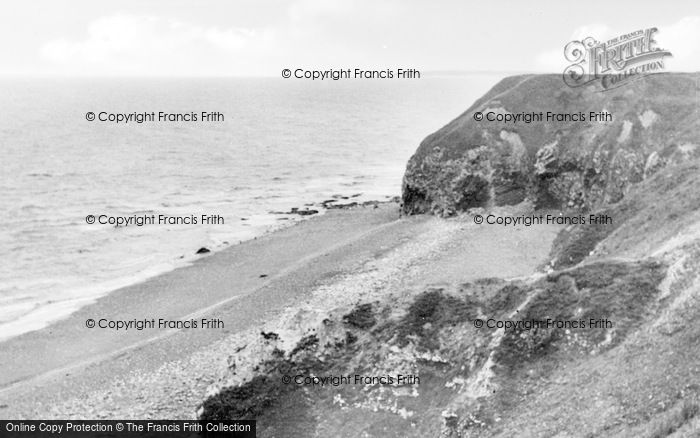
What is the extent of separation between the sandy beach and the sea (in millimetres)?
4304

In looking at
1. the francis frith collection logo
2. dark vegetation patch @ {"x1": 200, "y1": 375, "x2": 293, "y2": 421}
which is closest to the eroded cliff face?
the francis frith collection logo

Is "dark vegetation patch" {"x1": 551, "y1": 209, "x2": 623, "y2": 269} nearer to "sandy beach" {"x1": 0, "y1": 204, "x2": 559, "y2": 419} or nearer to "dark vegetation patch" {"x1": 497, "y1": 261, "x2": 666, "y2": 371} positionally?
"sandy beach" {"x1": 0, "y1": 204, "x2": 559, "y2": 419}

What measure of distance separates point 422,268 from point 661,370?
25304 mm

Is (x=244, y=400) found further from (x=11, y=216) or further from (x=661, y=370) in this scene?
(x=11, y=216)

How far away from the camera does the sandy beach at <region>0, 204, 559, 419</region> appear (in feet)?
91.0

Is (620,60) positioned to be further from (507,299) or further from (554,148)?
(507,299)

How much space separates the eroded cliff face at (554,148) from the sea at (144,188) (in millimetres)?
18017

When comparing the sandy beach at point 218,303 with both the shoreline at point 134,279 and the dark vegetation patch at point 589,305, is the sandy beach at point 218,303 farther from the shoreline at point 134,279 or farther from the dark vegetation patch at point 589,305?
the dark vegetation patch at point 589,305

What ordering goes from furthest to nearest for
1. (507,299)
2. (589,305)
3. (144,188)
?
(144,188) → (507,299) → (589,305)

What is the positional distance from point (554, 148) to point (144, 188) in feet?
182

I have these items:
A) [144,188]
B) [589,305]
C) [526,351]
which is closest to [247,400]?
[526,351]

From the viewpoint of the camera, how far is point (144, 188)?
8700 cm

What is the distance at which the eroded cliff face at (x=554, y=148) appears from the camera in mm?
46656

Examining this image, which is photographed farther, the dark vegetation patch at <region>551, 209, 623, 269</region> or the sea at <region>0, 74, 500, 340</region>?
the sea at <region>0, 74, 500, 340</region>
